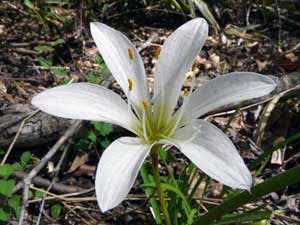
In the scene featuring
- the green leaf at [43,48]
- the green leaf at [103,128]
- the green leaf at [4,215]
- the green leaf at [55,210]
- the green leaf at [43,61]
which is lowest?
the green leaf at [55,210]

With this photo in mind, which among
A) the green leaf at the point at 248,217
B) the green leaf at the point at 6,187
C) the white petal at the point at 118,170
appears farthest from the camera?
the green leaf at the point at 6,187

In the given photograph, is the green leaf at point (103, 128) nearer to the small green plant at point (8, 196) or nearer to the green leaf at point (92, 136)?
the green leaf at point (92, 136)

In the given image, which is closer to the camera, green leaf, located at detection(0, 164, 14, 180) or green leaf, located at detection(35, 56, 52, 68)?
green leaf, located at detection(0, 164, 14, 180)

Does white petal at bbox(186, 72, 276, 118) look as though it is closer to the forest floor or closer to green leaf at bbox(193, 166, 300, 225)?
green leaf at bbox(193, 166, 300, 225)

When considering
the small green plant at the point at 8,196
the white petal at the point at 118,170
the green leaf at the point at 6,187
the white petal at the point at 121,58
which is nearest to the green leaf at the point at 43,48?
the small green plant at the point at 8,196

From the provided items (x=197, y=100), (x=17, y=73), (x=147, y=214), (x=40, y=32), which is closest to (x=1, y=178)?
(x=147, y=214)

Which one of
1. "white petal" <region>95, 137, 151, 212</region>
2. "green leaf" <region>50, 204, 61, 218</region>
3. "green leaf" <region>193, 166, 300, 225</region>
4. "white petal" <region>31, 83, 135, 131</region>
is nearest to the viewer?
"green leaf" <region>193, 166, 300, 225</region>

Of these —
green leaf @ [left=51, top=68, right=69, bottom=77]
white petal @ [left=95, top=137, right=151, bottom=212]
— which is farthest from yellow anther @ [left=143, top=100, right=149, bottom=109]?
green leaf @ [left=51, top=68, right=69, bottom=77]
